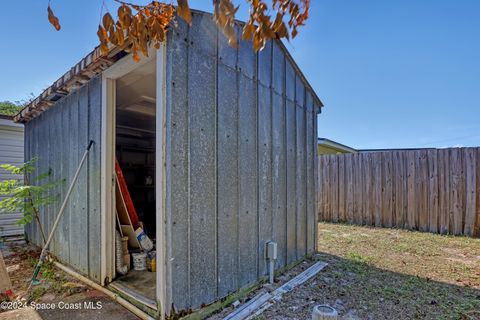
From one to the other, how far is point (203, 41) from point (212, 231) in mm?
1816

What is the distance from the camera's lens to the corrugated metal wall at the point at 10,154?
5727 mm

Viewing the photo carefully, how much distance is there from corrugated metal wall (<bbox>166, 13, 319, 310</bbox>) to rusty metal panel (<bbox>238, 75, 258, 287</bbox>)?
0.04 feet

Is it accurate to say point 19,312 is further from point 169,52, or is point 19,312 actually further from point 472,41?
point 472,41

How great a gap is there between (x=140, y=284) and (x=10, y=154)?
5548 millimetres

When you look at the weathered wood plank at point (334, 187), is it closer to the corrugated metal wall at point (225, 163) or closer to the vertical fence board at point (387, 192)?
the vertical fence board at point (387, 192)

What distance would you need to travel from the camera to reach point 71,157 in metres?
3.58

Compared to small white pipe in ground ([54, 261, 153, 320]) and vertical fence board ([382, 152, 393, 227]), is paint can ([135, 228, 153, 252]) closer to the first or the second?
small white pipe in ground ([54, 261, 153, 320])

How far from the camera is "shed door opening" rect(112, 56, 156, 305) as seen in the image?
9.62ft

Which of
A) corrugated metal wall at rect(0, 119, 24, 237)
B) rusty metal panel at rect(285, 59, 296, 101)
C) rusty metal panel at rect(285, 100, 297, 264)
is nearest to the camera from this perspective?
rusty metal panel at rect(285, 100, 297, 264)

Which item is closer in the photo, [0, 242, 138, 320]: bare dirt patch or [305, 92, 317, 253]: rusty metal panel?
[0, 242, 138, 320]: bare dirt patch

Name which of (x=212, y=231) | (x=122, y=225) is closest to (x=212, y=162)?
(x=212, y=231)

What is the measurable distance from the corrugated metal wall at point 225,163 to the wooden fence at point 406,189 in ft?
11.7

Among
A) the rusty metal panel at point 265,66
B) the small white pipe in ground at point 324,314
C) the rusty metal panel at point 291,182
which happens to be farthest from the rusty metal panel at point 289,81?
the small white pipe in ground at point 324,314

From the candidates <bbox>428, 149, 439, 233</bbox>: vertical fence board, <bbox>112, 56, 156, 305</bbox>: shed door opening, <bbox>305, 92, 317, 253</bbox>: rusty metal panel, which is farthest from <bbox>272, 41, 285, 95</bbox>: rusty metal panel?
<bbox>428, 149, 439, 233</bbox>: vertical fence board
